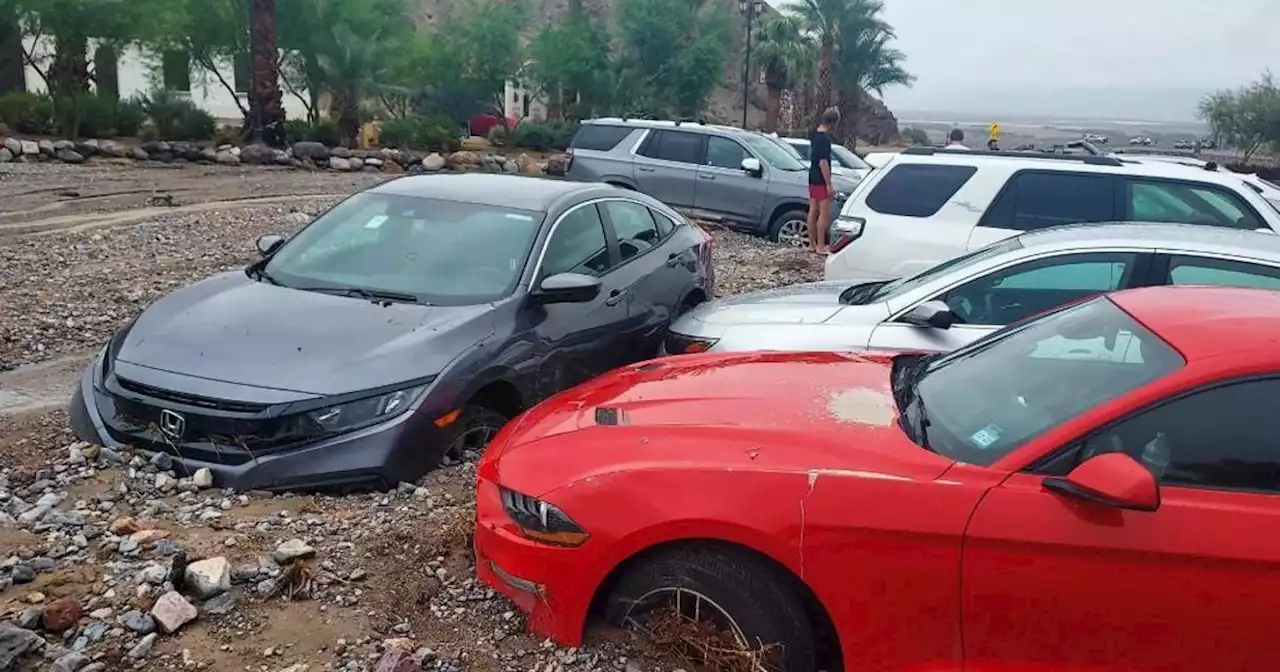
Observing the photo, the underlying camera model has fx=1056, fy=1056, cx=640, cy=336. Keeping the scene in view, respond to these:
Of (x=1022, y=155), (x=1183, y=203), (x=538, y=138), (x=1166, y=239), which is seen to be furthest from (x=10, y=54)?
(x=1166, y=239)

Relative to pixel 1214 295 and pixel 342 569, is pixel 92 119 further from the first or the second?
pixel 1214 295

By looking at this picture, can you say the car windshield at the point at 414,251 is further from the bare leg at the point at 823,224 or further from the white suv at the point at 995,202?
the bare leg at the point at 823,224

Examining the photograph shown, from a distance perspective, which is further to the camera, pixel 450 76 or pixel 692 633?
pixel 450 76

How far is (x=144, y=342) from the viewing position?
16.8 ft

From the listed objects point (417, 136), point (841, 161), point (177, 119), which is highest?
point (177, 119)

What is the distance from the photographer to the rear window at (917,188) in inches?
323

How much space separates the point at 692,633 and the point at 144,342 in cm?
324

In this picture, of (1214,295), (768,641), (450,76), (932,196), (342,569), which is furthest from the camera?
(450,76)

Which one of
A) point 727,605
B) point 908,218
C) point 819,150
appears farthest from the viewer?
point 819,150

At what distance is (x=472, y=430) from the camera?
5238 mm

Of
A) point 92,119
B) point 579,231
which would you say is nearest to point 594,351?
point 579,231

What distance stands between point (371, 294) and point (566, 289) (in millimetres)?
1024

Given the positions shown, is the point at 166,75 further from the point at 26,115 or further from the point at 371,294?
the point at 371,294

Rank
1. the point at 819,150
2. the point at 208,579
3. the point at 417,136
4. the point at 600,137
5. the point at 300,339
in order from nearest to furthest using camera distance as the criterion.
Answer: the point at 208,579, the point at 300,339, the point at 819,150, the point at 600,137, the point at 417,136
